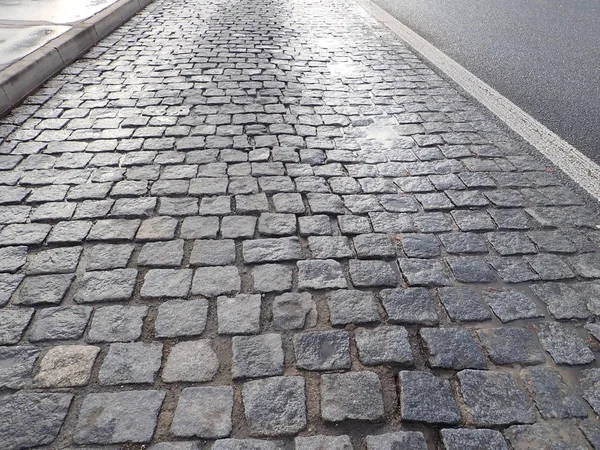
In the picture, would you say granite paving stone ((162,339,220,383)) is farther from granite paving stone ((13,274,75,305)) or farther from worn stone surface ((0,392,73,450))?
granite paving stone ((13,274,75,305))

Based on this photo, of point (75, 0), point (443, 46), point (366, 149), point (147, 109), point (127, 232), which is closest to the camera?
point (127, 232)

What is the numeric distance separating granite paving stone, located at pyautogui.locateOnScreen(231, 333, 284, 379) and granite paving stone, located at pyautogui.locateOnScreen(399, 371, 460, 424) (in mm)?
583

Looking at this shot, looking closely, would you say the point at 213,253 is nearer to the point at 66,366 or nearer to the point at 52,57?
the point at 66,366

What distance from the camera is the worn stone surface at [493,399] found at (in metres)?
1.91

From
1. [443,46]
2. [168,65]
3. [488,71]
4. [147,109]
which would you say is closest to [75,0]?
[168,65]

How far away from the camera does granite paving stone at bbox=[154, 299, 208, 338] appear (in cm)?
226

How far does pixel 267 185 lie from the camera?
3.47 meters

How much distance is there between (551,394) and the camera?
2.00 meters

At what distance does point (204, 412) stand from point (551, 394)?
1.56 metres

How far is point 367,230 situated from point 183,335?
4.62ft

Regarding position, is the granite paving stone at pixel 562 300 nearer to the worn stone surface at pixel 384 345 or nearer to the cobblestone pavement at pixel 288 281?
the cobblestone pavement at pixel 288 281

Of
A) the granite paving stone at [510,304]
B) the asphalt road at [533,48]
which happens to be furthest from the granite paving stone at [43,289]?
the asphalt road at [533,48]

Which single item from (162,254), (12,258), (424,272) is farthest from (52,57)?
(424,272)

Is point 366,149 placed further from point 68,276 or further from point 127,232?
point 68,276
